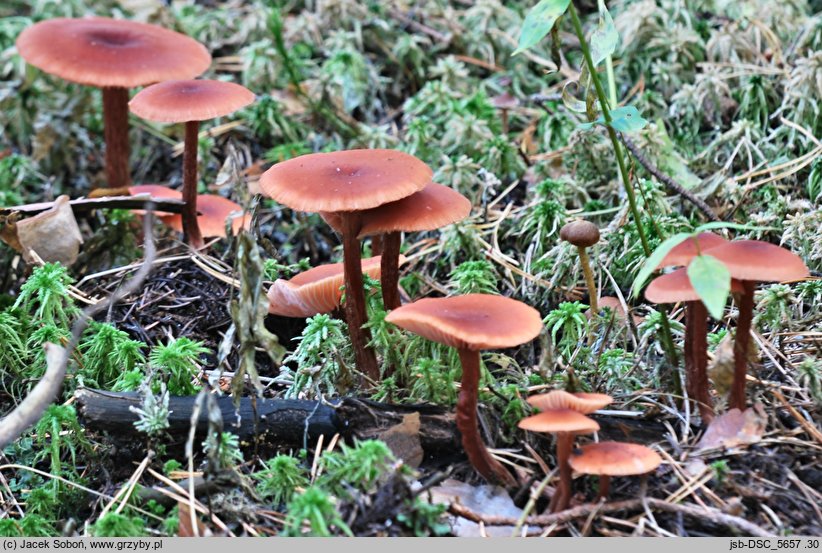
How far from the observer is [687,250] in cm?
203

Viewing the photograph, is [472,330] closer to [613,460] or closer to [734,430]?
[613,460]

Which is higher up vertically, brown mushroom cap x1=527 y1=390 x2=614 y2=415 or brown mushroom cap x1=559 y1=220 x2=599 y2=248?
brown mushroom cap x1=559 y1=220 x2=599 y2=248

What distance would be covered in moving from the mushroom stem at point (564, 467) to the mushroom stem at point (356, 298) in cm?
79

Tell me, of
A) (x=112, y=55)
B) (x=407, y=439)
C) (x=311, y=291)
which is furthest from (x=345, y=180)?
(x=112, y=55)

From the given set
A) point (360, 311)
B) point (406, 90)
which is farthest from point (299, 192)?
point (406, 90)

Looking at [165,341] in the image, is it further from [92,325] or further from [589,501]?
[589,501]

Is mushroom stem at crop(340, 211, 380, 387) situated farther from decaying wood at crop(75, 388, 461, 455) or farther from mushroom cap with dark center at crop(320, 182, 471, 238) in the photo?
decaying wood at crop(75, 388, 461, 455)

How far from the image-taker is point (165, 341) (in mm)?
2936

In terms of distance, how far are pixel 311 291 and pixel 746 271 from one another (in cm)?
141

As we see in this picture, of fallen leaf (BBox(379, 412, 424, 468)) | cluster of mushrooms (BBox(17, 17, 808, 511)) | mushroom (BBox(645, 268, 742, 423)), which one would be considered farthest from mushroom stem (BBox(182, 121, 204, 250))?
mushroom (BBox(645, 268, 742, 423))

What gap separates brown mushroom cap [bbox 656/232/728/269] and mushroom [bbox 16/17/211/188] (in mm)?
2510

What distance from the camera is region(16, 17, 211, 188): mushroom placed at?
3520mm

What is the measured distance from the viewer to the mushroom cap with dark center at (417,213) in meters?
2.29

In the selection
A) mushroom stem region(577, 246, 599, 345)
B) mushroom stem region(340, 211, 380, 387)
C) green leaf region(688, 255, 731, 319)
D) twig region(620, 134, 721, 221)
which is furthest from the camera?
twig region(620, 134, 721, 221)
